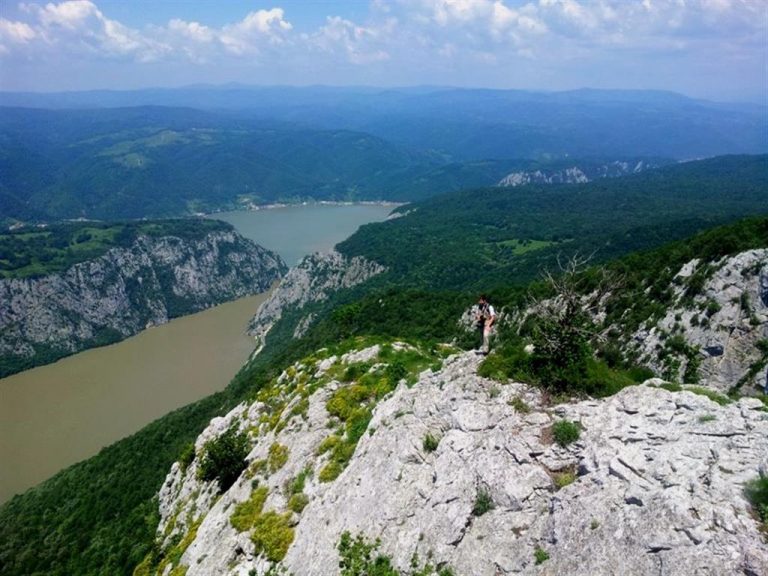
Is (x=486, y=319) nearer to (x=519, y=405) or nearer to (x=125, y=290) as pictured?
(x=519, y=405)

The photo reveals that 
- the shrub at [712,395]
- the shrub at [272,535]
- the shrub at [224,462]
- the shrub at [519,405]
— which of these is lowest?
the shrub at [224,462]

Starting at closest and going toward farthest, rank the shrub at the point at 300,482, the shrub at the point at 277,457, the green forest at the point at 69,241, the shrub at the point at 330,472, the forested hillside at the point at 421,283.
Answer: the shrub at the point at 330,472 → the shrub at the point at 300,482 → the shrub at the point at 277,457 → the forested hillside at the point at 421,283 → the green forest at the point at 69,241

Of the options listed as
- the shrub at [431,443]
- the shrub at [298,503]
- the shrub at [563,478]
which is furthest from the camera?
the shrub at [298,503]

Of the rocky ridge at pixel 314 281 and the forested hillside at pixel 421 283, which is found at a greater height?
the forested hillside at pixel 421 283

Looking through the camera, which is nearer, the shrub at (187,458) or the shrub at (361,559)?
the shrub at (361,559)

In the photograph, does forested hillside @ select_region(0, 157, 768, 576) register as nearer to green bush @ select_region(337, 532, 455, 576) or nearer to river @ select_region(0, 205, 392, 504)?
green bush @ select_region(337, 532, 455, 576)

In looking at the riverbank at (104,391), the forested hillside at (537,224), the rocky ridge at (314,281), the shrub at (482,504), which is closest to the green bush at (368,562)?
the shrub at (482,504)

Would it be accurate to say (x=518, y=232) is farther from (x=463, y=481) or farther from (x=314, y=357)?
(x=463, y=481)

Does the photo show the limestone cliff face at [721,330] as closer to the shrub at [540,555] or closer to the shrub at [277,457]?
the shrub at [540,555]

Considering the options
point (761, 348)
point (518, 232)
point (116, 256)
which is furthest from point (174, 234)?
point (761, 348)
